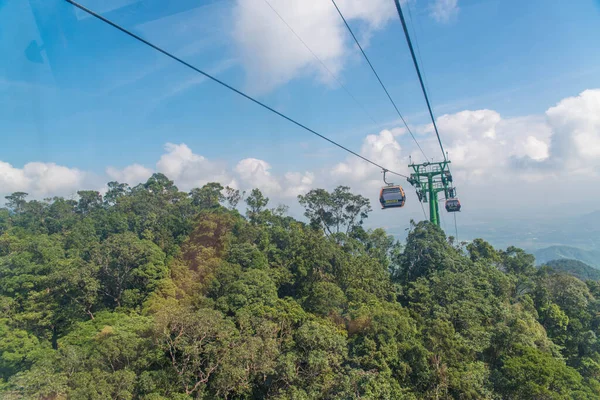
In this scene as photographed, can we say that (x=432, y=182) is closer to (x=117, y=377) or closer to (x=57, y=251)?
(x=117, y=377)

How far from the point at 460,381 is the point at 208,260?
1612 cm

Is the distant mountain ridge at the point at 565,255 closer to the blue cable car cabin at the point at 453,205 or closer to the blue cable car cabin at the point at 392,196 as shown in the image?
the blue cable car cabin at the point at 453,205

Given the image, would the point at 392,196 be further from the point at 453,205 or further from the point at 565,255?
the point at 565,255

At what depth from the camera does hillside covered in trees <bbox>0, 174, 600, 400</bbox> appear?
1255cm

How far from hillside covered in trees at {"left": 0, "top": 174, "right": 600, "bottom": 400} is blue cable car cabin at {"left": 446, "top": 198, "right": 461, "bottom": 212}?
8.29 ft

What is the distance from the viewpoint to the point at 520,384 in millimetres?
12625

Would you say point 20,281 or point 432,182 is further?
point 432,182

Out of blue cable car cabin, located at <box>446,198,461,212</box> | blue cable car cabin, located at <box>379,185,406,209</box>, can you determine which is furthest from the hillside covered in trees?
blue cable car cabin, located at <box>379,185,406,209</box>

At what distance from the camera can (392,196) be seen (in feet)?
61.5

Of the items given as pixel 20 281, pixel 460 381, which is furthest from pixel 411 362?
pixel 20 281

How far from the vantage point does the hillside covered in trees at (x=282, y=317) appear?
12.5 meters

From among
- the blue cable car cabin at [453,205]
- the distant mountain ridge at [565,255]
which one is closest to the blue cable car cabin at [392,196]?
the blue cable car cabin at [453,205]

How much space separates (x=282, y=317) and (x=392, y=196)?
8.74 meters

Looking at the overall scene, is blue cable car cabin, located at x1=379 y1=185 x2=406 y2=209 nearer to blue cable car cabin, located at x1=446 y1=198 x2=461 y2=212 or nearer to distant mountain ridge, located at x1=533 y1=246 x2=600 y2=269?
blue cable car cabin, located at x1=446 y1=198 x2=461 y2=212
